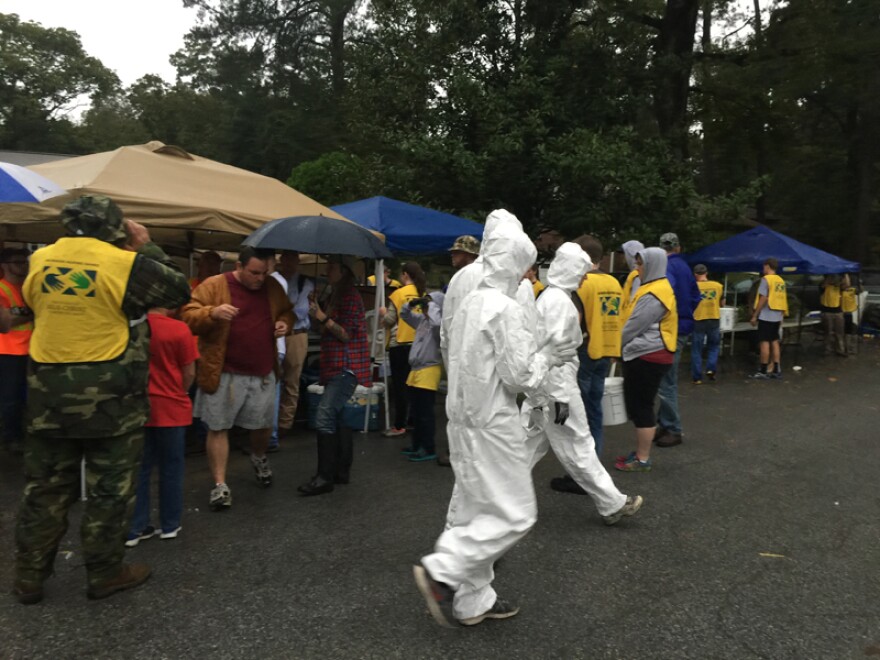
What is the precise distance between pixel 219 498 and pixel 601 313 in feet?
10.2

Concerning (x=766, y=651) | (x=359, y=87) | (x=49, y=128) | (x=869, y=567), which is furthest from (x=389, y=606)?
(x=49, y=128)

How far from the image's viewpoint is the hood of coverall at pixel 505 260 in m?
3.24

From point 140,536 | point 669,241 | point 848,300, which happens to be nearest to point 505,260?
point 140,536

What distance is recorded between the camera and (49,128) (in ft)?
130

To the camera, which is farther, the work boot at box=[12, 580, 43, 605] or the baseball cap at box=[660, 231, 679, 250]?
the baseball cap at box=[660, 231, 679, 250]

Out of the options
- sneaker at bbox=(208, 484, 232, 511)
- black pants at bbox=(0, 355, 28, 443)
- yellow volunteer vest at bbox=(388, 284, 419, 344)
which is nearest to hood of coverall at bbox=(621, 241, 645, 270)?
yellow volunteer vest at bbox=(388, 284, 419, 344)

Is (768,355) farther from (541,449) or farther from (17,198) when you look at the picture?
(17,198)

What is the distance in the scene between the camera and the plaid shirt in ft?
16.9

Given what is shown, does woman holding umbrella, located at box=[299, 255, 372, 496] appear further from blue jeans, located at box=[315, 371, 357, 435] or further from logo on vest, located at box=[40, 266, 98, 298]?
logo on vest, located at box=[40, 266, 98, 298]

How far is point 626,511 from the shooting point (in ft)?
15.0

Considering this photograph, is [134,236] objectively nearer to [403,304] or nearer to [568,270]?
[568,270]

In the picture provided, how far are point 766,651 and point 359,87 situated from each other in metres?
11.3

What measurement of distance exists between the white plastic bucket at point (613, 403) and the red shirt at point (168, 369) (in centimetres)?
309

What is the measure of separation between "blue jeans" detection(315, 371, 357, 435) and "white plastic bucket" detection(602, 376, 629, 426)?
6.46 ft
